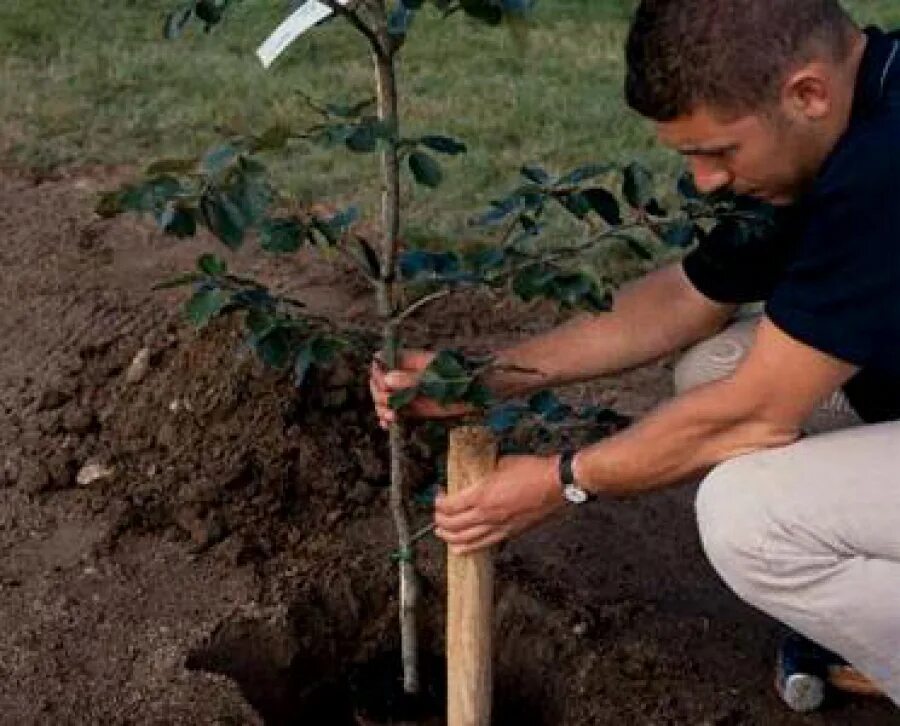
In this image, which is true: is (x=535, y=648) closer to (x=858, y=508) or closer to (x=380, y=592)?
(x=380, y=592)

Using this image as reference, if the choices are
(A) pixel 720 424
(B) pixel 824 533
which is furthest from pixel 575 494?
(B) pixel 824 533

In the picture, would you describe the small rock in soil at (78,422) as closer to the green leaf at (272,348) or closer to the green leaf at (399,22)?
the green leaf at (272,348)

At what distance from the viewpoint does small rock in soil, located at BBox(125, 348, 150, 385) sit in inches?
149

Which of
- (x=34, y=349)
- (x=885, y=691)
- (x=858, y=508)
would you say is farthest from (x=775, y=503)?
(x=34, y=349)

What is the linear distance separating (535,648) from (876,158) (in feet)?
3.74

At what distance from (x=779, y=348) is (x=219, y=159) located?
0.81 m

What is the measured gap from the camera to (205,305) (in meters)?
2.57

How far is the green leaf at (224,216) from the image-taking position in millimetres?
2393

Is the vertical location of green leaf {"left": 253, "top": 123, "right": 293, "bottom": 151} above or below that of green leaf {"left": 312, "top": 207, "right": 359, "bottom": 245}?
above

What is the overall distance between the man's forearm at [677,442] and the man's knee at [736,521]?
0.03 meters

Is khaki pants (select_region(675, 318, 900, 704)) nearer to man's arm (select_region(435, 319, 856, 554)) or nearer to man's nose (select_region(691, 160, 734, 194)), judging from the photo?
man's arm (select_region(435, 319, 856, 554))

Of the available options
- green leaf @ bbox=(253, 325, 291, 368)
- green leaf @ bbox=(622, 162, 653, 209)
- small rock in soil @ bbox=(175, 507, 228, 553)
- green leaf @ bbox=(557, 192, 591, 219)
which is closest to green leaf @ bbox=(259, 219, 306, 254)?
green leaf @ bbox=(253, 325, 291, 368)

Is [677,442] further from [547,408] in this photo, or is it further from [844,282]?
[844,282]

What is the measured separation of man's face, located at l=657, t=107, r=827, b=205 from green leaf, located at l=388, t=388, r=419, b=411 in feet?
1.65
